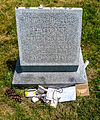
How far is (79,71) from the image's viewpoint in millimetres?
3270


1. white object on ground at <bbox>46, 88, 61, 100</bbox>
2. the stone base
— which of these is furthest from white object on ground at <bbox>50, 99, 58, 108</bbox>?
the stone base

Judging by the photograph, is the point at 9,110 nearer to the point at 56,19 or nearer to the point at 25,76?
the point at 25,76

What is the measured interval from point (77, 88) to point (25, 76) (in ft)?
3.04

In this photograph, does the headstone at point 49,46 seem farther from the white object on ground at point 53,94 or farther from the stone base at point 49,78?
the white object on ground at point 53,94

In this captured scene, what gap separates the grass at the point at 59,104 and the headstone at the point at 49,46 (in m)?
0.33

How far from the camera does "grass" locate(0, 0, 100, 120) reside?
2918mm

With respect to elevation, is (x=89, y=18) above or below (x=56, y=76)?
above

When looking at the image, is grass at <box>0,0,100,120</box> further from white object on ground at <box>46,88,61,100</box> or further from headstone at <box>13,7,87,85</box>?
headstone at <box>13,7,87,85</box>

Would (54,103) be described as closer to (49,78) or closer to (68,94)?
(68,94)

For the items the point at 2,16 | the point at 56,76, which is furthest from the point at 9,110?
the point at 2,16

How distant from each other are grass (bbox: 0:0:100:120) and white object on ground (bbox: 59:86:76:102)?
0.27ft

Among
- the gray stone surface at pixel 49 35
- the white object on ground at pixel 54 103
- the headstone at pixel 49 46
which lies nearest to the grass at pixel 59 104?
the white object on ground at pixel 54 103

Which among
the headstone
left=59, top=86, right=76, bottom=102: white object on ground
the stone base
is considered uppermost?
the headstone

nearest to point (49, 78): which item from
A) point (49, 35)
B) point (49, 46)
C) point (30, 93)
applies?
point (30, 93)
